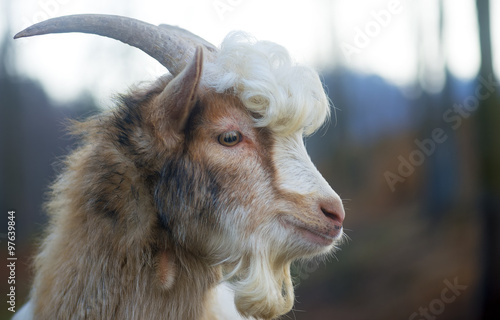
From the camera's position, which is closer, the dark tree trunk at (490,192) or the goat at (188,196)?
the goat at (188,196)

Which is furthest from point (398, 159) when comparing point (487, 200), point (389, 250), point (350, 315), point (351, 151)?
point (350, 315)

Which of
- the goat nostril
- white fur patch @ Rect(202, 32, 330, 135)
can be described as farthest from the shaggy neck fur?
the goat nostril

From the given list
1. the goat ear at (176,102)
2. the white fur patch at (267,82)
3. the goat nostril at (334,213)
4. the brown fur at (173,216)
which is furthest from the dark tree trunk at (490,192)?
the goat ear at (176,102)

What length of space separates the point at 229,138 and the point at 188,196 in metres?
0.26

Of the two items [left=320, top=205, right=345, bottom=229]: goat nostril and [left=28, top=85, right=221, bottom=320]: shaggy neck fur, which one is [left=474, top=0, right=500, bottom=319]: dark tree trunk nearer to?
[left=320, top=205, right=345, bottom=229]: goat nostril

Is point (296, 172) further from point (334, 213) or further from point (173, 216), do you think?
point (173, 216)

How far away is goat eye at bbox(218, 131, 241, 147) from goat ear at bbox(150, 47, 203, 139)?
150 mm

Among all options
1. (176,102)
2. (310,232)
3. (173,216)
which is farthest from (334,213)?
(176,102)

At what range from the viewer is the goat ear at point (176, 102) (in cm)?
154

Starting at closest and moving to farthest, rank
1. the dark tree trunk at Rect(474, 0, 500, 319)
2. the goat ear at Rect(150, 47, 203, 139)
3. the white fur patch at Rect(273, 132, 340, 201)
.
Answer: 1. the goat ear at Rect(150, 47, 203, 139)
2. the white fur patch at Rect(273, 132, 340, 201)
3. the dark tree trunk at Rect(474, 0, 500, 319)

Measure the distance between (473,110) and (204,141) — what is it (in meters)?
5.55

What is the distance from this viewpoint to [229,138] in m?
1.66

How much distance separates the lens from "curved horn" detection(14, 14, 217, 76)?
1.70 m

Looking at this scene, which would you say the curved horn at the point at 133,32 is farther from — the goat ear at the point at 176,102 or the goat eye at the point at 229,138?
the goat eye at the point at 229,138
